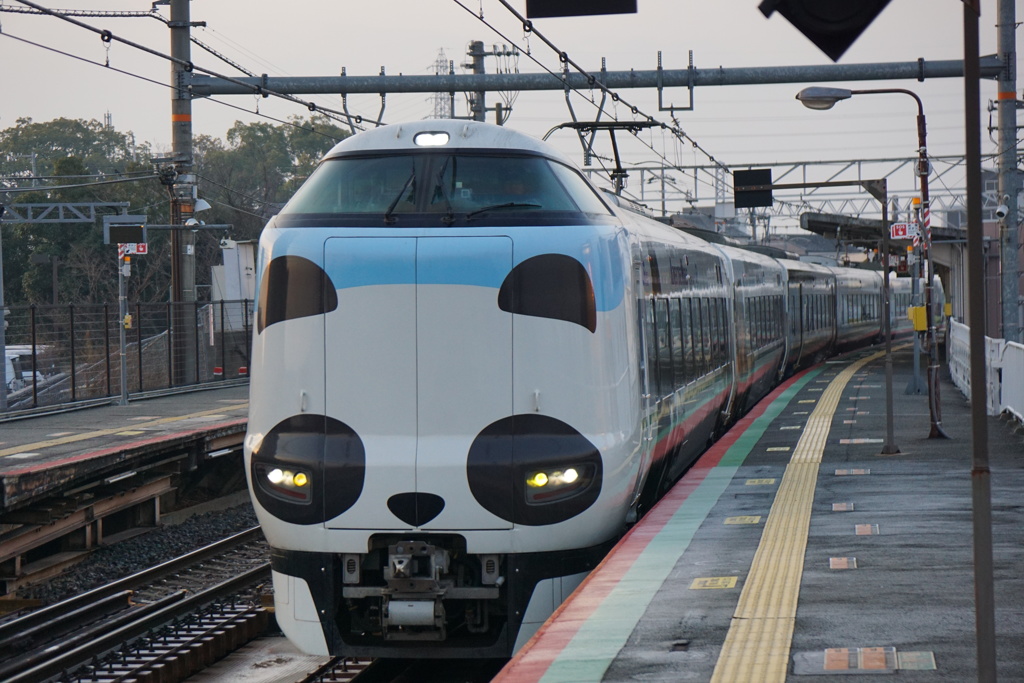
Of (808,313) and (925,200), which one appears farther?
(808,313)

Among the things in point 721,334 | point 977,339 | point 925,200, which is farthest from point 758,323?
point 977,339

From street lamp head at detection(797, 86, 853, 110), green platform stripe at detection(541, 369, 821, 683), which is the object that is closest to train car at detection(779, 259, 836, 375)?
street lamp head at detection(797, 86, 853, 110)

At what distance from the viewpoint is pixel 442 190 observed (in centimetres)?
766

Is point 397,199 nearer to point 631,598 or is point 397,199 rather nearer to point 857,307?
point 631,598

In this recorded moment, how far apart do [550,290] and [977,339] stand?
3.24m

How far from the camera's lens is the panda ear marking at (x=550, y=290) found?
23.5 ft

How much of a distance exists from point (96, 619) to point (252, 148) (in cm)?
7287

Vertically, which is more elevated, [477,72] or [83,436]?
[477,72]

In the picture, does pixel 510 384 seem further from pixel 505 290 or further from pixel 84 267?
pixel 84 267

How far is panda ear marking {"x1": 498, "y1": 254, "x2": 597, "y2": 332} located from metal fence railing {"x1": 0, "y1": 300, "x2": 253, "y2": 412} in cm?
1578

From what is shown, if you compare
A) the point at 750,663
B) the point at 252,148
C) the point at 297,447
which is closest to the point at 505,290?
the point at 297,447

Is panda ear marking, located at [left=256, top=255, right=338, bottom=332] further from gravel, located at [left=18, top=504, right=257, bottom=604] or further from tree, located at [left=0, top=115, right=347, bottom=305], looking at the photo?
tree, located at [left=0, top=115, right=347, bottom=305]

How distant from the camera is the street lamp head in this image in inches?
619

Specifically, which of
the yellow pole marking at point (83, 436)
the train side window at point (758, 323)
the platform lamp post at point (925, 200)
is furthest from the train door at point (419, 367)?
the train side window at point (758, 323)
